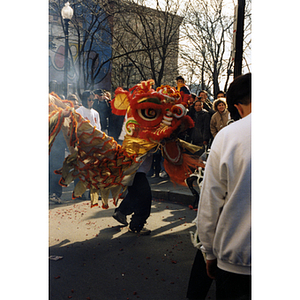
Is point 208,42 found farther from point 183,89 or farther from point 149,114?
point 149,114

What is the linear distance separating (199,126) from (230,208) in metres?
1.06

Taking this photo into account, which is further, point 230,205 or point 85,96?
point 85,96

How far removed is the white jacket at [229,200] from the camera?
0.86 m

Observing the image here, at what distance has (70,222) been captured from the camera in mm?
1722

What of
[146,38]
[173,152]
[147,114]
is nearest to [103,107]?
[147,114]

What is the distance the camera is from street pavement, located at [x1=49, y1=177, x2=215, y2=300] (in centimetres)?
136

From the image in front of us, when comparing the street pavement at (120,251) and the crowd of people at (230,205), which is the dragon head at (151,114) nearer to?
the street pavement at (120,251)

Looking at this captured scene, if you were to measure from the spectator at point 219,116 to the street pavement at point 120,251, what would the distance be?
50 centimetres

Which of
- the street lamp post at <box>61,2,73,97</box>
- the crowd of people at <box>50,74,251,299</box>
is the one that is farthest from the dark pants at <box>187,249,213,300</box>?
the street lamp post at <box>61,2,73,97</box>

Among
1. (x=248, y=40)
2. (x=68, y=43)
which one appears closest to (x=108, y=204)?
(x=68, y=43)

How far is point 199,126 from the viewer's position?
1.88 m

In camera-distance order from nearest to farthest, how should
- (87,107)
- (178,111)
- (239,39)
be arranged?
(239,39)
(87,107)
(178,111)
